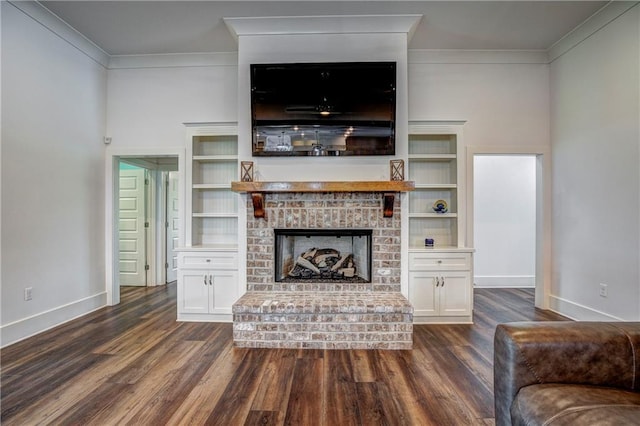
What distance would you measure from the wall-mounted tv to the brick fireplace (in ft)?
1.70

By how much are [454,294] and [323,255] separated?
59.6 inches

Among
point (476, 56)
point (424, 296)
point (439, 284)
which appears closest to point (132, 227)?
point (424, 296)

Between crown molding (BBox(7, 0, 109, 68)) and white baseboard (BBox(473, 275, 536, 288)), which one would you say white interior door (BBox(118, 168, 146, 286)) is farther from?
white baseboard (BBox(473, 275, 536, 288))

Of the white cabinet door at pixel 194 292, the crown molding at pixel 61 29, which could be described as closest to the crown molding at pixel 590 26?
the white cabinet door at pixel 194 292

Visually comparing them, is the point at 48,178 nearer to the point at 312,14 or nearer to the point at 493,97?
the point at 312,14

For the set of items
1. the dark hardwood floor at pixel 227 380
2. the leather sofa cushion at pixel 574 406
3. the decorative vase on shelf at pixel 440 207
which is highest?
the decorative vase on shelf at pixel 440 207

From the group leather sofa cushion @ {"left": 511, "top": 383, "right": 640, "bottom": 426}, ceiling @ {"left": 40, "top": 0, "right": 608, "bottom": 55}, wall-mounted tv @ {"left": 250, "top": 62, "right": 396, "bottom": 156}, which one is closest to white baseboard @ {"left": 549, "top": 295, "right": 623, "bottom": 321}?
leather sofa cushion @ {"left": 511, "top": 383, "right": 640, "bottom": 426}

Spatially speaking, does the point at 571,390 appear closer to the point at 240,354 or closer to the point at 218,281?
the point at 240,354

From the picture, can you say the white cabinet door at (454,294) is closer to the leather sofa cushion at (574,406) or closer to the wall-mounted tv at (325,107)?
the wall-mounted tv at (325,107)

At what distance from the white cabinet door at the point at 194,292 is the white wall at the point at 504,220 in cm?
412

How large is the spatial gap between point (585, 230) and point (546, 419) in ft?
10.2

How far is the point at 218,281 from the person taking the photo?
341 cm

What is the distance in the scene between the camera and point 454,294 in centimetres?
336

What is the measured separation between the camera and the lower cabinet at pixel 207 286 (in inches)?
134
